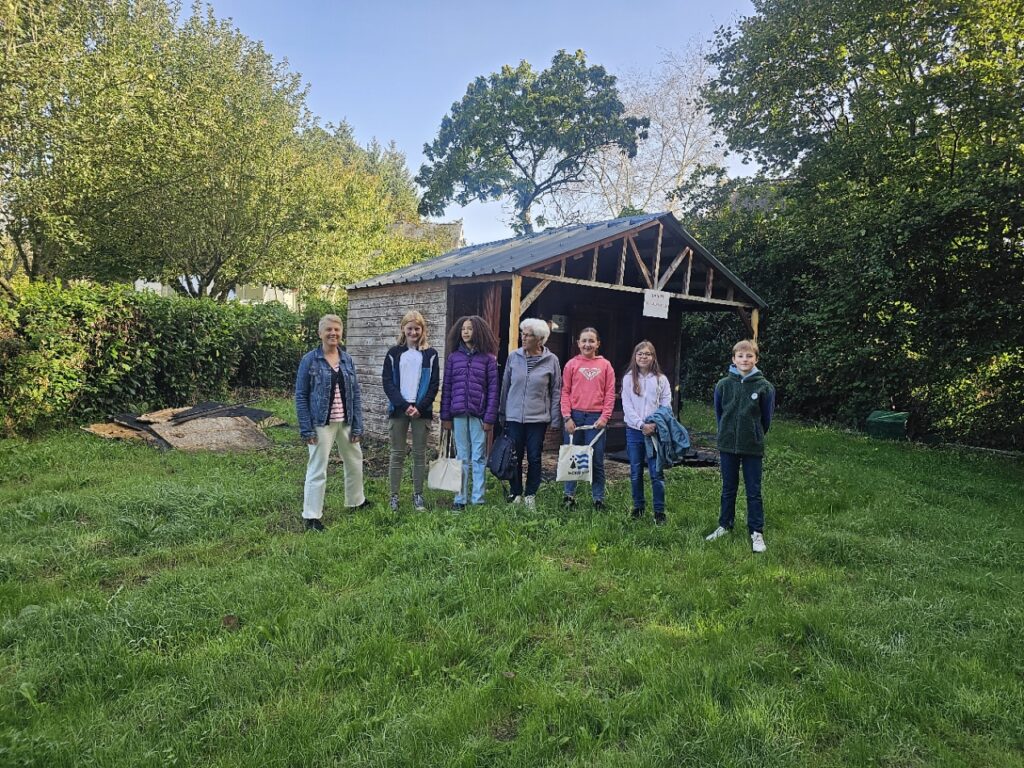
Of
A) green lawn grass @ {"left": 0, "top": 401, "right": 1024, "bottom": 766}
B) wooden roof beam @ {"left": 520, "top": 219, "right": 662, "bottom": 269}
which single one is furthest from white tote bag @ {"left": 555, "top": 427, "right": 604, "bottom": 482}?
wooden roof beam @ {"left": 520, "top": 219, "right": 662, "bottom": 269}

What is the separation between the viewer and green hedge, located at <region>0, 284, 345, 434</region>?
756 centimetres

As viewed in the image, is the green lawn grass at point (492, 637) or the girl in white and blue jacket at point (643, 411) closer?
the green lawn grass at point (492, 637)

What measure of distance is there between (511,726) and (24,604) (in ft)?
9.90

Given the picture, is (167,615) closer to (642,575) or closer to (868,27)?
(642,575)

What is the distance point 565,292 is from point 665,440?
577 cm

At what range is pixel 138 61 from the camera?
14.6 meters

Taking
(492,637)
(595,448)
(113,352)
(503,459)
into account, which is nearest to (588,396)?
(595,448)

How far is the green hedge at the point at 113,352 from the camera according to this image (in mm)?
7562

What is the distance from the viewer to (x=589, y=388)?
17.8ft

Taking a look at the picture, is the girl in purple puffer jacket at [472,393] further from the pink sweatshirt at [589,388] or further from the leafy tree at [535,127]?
the leafy tree at [535,127]

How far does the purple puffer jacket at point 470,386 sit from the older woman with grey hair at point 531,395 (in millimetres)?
197

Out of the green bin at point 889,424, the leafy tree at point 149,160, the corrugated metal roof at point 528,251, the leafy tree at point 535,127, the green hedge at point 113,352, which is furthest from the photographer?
the leafy tree at point 535,127

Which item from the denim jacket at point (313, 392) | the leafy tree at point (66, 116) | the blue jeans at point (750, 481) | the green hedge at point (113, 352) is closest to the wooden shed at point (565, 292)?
the denim jacket at point (313, 392)

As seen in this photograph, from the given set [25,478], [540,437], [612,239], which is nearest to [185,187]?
[25,478]
